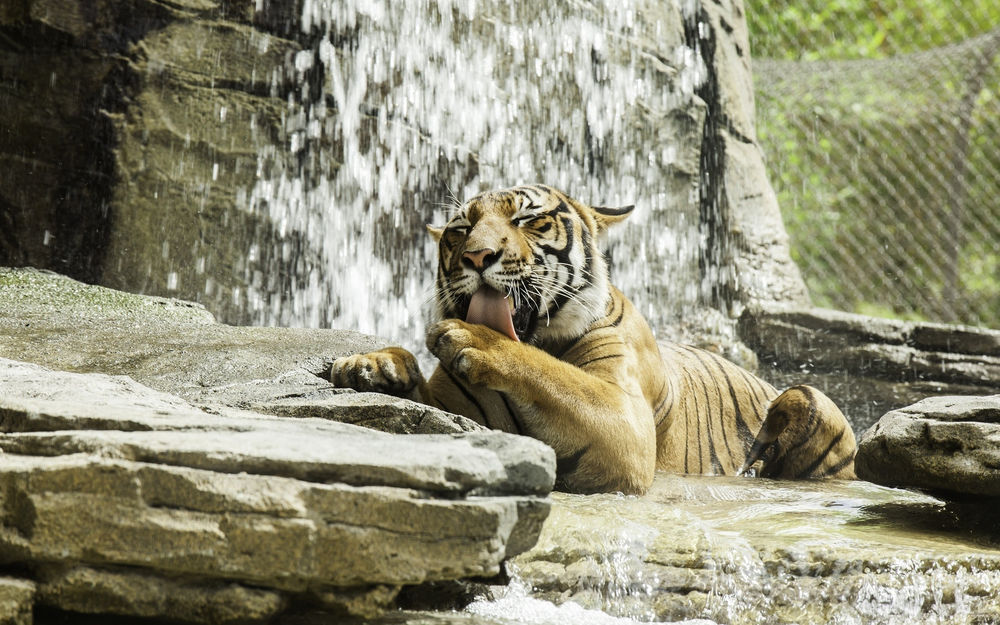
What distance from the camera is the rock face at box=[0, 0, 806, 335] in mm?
4562

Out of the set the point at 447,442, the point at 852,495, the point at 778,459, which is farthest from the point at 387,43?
the point at 447,442

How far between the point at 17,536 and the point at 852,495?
7.61 feet

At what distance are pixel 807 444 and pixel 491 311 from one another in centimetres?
141

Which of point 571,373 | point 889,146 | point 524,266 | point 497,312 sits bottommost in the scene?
point 571,373

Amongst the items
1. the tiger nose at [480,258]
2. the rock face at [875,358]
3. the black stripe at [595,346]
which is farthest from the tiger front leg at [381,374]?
the rock face at [875,358]

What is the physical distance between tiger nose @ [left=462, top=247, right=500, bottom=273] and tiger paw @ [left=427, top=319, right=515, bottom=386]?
1.02 feet

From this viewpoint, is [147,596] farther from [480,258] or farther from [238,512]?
[480,258]

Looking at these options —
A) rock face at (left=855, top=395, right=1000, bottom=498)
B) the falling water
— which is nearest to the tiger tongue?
rock face at (left=855, top=395, right=1000, bottom=498)

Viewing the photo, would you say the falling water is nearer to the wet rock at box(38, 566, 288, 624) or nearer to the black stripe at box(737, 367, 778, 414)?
the black stripe at box(737, 367, 778, 414)

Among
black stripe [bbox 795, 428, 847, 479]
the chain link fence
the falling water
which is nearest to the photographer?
black stripe [bbox 795, 428, 847, 479]

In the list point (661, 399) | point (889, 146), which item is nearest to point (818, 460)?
point (661, 399)

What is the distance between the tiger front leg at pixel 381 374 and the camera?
8.82 ft

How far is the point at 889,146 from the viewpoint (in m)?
7.92

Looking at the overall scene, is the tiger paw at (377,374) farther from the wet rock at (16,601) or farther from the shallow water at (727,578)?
the wet rock at (16,601)
